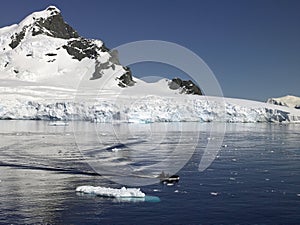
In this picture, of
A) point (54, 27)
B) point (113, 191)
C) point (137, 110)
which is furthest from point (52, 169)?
point (54, 27)

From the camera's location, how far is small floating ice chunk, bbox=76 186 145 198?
1288 centimetres

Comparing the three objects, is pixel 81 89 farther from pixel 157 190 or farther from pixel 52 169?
pixel 157 190

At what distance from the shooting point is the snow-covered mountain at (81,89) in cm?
6756

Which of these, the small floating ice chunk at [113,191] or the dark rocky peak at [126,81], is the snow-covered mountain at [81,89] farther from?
the small floating ice chunk at [113,191]

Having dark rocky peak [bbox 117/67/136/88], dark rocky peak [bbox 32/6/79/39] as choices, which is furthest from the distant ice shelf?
dark rocky peak [bbox 32/6/79/39]

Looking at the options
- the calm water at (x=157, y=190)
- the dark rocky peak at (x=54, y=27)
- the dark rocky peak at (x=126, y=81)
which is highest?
the dark rocky peak at (x=54, y=27)

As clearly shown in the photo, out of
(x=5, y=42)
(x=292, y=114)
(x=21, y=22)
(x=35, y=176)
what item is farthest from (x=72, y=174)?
(x=21, y=22)

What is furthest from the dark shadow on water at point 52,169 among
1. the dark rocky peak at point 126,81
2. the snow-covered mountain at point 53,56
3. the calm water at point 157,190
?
the dark rocky peak at point 126,81

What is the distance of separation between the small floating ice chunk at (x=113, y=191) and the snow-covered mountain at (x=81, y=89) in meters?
50.0

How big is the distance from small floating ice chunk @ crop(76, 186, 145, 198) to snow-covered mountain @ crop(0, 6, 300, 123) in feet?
164

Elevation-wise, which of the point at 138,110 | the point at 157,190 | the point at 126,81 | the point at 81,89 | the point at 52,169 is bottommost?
the point at 157,190

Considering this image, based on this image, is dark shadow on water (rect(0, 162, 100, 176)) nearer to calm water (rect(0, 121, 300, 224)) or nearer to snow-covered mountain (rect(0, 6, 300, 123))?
calm water (rect(0, 121, 300, 224))

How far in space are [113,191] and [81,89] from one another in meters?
82.4

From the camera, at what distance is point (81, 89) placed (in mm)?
93938
